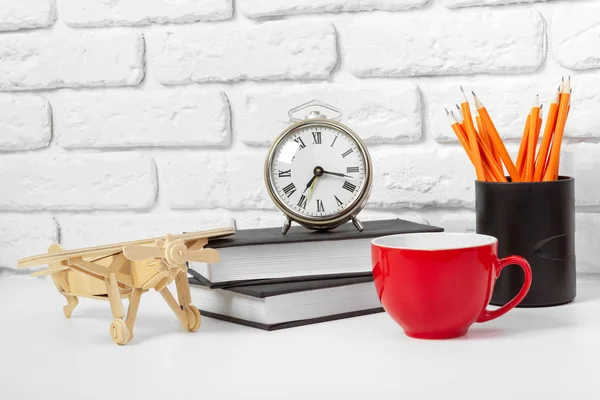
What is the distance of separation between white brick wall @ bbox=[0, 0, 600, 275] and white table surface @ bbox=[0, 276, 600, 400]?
290mm

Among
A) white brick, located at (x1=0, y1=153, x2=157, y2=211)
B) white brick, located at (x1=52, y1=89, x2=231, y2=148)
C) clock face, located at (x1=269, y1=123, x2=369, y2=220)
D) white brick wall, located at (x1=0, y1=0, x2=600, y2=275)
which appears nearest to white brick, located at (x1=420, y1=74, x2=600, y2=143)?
white brick wall, located at (x1=0, y1=0, x2=600, y2=275)

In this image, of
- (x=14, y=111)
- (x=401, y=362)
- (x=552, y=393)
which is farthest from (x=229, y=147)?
(x=552, y=393)

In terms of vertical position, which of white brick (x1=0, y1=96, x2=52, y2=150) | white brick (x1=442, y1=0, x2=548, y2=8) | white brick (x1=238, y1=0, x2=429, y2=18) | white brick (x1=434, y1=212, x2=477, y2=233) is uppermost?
white brick (x1=238, y1=0, x2=429, y2=18)

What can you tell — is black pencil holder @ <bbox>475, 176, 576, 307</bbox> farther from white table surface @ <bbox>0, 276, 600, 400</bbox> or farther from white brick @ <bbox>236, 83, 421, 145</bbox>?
white brick @ <bbox>236, 83, 421, 145</bbox>

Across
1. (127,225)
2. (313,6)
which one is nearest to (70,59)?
(127,225)

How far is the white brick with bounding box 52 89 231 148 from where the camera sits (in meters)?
1.25

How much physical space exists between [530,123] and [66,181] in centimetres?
72

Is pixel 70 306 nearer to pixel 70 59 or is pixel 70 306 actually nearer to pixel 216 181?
pixel 216 181

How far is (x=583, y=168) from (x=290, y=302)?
1.54ft

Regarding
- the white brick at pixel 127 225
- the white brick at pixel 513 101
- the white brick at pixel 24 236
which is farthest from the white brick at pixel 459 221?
the white brick at pixel 24 236

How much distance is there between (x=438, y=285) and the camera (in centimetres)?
82

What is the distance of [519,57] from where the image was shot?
3.74 ft

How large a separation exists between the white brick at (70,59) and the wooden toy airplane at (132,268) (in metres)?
0.44

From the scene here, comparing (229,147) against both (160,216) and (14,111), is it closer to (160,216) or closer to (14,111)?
(160,216)
